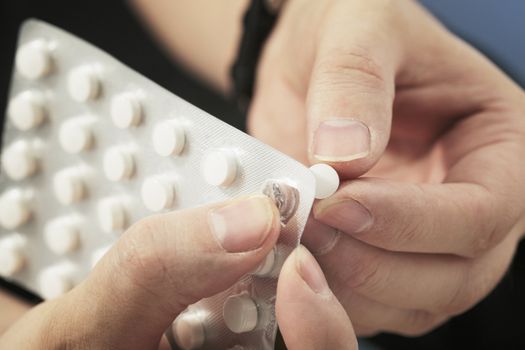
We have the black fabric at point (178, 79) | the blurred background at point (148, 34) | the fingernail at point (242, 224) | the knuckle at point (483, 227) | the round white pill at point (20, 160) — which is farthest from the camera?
the blurred background at point (148, 34)

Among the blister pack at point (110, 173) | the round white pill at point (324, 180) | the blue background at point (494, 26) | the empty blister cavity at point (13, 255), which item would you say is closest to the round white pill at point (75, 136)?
the blister pack at point (110, 173)

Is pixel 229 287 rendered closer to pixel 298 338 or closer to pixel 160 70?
pixel 298 338

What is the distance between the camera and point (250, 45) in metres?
0.66

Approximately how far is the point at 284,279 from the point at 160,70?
0.67 m

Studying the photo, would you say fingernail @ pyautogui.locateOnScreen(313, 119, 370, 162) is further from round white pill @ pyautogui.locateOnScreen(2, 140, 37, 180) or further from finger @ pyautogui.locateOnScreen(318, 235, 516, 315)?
round white pill @ pyautogui.locateOnScreen(2, 140, 37, 180)

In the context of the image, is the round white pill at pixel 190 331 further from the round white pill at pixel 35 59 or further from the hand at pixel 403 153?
the round white pill at pixel 35 59

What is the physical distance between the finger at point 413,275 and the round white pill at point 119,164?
0.15 metres

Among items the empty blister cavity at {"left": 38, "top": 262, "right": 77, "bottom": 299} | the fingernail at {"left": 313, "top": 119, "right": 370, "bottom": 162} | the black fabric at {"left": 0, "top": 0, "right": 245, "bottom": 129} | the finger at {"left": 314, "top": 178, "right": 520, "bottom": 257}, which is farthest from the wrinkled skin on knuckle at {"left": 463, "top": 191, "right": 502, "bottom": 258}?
the black fabric at {"left": 0, "top": 0, "right": 245, "bottom": 129}

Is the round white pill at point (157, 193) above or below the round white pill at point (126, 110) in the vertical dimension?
below

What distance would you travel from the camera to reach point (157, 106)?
1.32 feet

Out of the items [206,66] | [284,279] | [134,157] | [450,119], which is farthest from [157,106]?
[206,66]

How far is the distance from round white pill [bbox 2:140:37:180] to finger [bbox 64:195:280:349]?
192 millimetres

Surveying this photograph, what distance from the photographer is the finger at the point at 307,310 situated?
31cm

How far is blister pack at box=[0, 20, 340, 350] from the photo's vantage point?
0.34m
